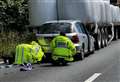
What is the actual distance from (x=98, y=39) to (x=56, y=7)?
11.6ft

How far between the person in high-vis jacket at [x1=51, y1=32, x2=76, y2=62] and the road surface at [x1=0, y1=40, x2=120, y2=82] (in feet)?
1.25

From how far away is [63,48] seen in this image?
55.9 ft

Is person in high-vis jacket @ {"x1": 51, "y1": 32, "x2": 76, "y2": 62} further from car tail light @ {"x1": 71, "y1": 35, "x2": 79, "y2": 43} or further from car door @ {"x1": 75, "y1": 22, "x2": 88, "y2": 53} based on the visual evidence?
car door @ {"x1": 75, "y1": 22, "x2": 88, "y2": 53}

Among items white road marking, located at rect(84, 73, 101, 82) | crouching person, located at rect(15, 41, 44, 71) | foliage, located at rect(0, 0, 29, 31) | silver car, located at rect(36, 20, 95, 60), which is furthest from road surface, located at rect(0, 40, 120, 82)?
foliage, located at rect(0, 0, 29, 31)

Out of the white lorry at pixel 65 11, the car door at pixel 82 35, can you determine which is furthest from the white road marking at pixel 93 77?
the white lorry at pixel 65 11

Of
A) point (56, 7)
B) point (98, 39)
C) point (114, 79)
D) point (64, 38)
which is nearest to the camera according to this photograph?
point (114, 79)

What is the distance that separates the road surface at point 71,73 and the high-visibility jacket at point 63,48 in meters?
0.40

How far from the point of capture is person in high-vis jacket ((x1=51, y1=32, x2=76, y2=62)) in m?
17.0

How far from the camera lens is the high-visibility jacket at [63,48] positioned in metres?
17.0

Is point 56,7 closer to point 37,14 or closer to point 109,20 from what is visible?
point 37,14

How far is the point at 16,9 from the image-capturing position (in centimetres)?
3109

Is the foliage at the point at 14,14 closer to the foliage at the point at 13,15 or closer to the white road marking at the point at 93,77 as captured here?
the foliage at the point at 13,15

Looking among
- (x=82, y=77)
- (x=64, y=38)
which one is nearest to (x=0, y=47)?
(x=64, y=38)

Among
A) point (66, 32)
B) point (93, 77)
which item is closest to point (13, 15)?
point (66, 32)
